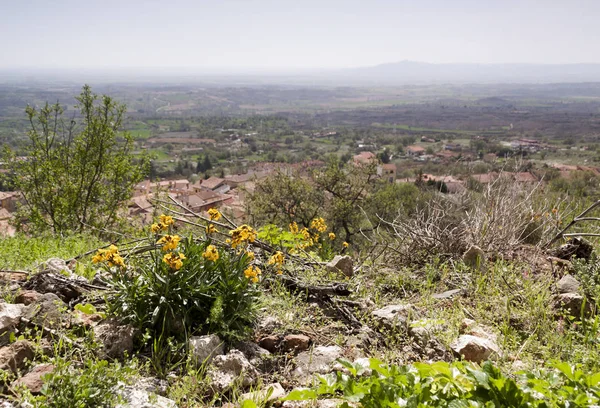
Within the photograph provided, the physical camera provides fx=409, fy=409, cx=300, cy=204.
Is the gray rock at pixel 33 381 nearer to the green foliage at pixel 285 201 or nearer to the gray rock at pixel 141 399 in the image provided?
the gray rock at pixel 141 399

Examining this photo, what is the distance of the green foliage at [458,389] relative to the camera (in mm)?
1659

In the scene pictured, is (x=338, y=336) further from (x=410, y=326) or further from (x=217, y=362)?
(x=217, y=362)

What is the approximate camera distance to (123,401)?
206 cm

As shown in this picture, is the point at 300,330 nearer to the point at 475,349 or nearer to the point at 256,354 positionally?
the point at 256,354

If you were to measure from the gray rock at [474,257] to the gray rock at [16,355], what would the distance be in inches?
160

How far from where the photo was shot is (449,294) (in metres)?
3.95

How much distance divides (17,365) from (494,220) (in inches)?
186

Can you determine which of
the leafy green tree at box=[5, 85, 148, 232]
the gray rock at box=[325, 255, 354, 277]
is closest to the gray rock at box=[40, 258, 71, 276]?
the gray rock at box=[325, 255, 354, 277]

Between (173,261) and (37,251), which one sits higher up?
(173,261)

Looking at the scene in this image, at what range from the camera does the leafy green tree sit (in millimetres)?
10625

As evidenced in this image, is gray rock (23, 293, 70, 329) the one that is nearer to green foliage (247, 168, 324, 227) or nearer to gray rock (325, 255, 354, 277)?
gray rock (325, 255, 354, 277)

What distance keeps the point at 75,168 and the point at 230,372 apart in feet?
33.7

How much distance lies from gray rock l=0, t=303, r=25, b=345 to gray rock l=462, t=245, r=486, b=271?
13.6 ft

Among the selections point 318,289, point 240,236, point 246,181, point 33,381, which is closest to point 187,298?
point 240,236
